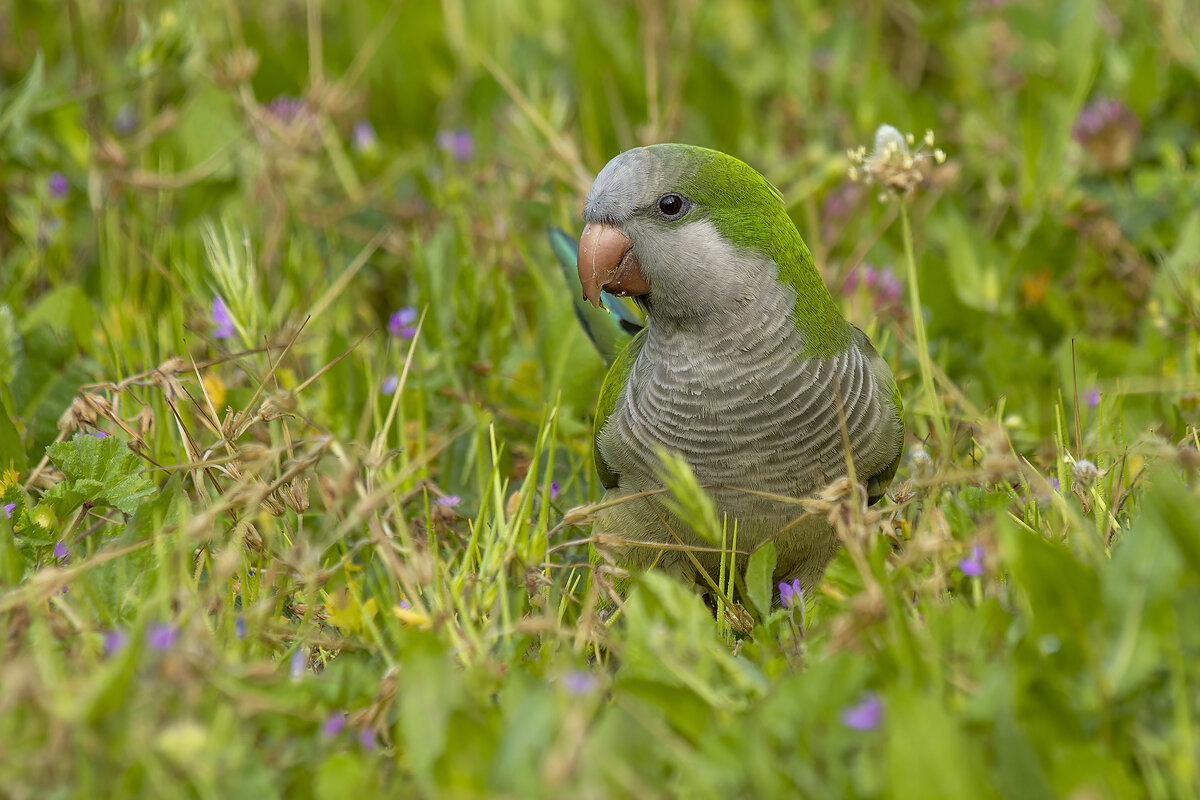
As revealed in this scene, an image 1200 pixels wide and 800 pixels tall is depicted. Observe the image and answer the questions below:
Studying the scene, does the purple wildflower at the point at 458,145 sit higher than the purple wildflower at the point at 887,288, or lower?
higher

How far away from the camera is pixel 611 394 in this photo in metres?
2.93

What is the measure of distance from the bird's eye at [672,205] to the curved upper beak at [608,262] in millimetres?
103

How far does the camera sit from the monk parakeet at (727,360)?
2.59 m

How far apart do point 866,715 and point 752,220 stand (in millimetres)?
1334

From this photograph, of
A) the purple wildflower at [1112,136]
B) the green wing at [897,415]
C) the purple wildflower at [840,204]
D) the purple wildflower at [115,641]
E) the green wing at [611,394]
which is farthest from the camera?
the purple wildflower at [840,204]

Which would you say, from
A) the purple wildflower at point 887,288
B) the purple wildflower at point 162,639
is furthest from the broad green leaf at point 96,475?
the purple wildflower at point 887,288

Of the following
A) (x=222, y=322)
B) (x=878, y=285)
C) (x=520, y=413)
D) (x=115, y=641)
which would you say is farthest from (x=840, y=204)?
(x=115, y=641)

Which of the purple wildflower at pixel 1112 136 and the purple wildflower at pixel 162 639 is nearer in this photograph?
the purple wildflower at pixel 162 639

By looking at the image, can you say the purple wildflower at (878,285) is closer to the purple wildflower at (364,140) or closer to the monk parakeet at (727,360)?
the monk parakeet at (727,360)

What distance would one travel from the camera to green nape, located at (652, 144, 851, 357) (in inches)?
104

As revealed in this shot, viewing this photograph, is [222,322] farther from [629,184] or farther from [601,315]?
[629,184]

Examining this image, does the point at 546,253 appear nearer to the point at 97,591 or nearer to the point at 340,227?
the point at 340,227

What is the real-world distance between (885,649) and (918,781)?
0.35 metres

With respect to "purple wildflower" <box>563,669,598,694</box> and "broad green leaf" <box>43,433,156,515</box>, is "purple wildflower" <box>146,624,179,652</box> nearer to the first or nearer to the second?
"purple wildflower" <box>563,669,598,694</box>
